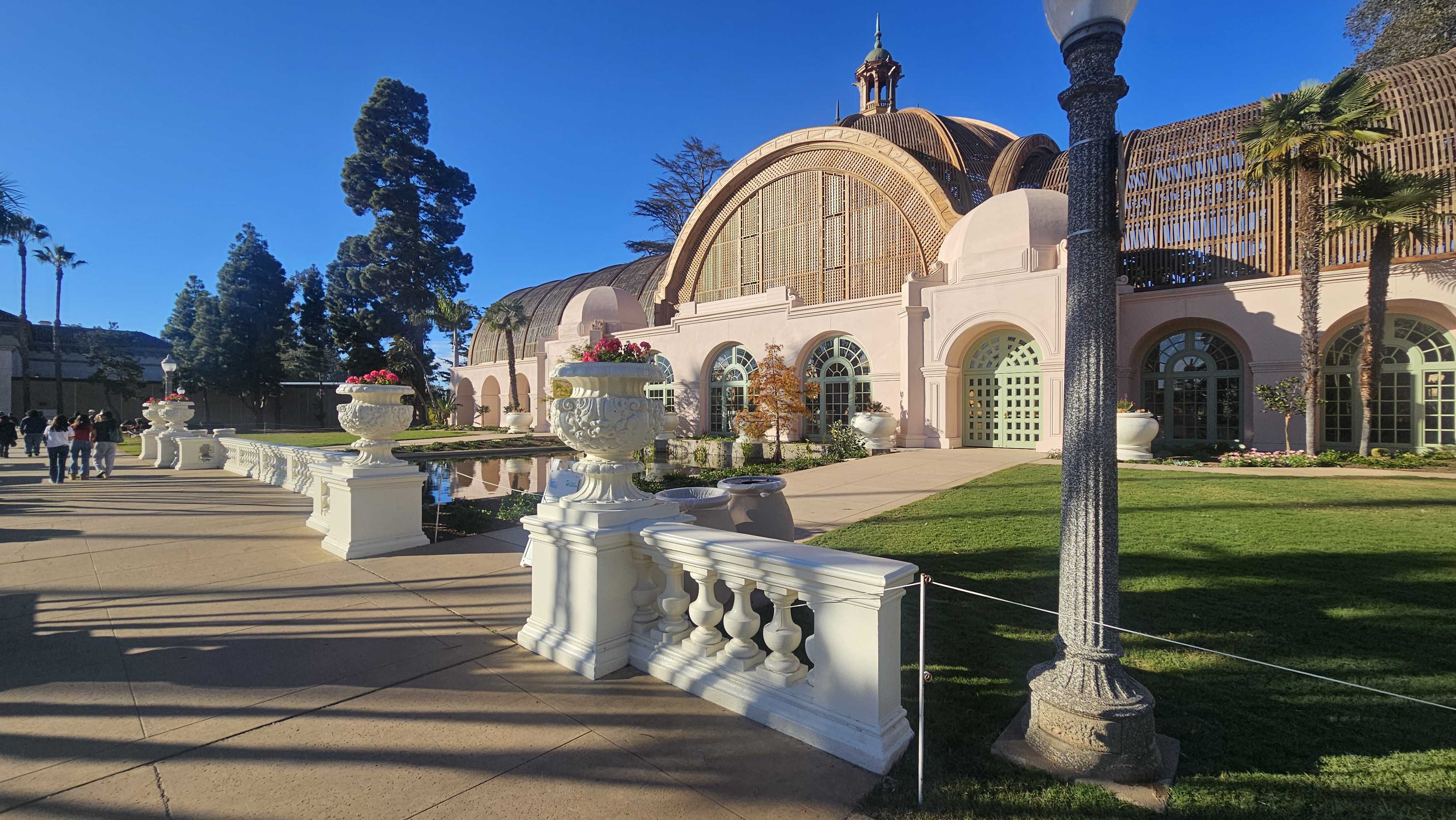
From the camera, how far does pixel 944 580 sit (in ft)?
14.7

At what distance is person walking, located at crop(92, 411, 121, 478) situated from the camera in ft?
→ 39.2

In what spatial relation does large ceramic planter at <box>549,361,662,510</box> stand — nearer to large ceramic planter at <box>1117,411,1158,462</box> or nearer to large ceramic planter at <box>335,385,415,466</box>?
Answer: large ceramic planter at <box>335,385,415,466</box>

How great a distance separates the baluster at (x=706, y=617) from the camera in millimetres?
2795

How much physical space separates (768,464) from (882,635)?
13192 mm

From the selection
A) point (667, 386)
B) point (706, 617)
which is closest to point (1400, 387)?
point (706, 617)

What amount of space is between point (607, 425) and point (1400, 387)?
60.8ft

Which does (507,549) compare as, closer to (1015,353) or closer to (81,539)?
(81,539)

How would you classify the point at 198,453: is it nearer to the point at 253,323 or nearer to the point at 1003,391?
the point at 1003,391

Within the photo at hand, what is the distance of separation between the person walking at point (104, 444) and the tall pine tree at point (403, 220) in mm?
22873

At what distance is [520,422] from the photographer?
1081 inches

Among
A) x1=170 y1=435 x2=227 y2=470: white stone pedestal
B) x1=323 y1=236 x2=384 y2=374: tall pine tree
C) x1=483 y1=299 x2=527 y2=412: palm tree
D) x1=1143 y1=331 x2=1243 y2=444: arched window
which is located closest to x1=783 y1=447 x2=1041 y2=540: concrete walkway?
x1=1143 y1=331 x2=1243 y2=444: arched window

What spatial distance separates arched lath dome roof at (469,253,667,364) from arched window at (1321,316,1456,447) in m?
21.9

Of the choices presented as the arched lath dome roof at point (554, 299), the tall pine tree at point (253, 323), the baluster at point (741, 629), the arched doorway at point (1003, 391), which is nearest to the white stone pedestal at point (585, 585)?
the baluster at point (741, 629)

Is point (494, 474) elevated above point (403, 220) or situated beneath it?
situated beneath
